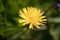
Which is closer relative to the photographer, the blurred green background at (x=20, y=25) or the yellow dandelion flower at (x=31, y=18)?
the yellow dandelion flower at (x=31, y=18)

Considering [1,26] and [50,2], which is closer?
[1,26]

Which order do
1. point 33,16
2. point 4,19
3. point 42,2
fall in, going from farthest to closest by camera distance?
point 42,2 → point 4,19 → point 33,16

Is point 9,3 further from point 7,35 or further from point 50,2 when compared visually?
point 50,2

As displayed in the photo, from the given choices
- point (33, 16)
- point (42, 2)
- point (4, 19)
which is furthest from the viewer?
point (42, 2)

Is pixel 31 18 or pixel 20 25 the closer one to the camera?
pixel 31 18

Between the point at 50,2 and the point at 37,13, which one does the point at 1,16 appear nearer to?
the point at 37,13

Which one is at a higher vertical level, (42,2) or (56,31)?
(42,2)

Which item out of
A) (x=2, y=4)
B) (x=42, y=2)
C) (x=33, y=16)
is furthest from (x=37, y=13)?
(x=42, y=2)

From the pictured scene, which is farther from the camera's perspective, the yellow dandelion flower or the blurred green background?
the blurred green background
